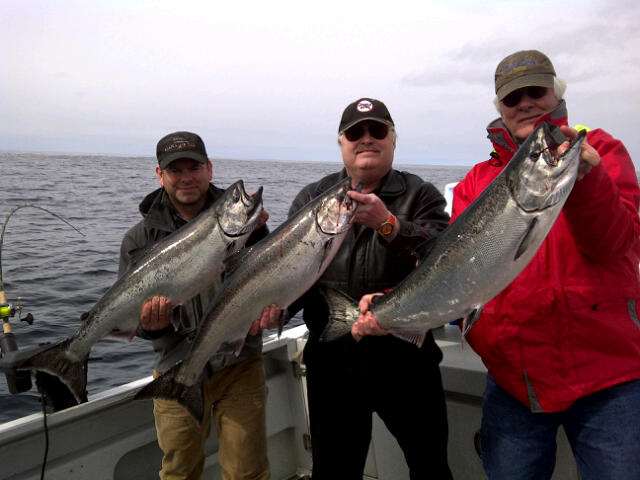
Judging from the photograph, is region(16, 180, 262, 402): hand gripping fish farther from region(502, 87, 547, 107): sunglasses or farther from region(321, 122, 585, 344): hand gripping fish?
region(502, 87, 547, 107): sunglasses

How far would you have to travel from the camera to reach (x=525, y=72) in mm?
2854

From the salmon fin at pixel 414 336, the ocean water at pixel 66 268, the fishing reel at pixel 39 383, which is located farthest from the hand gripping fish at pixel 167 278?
the ocean water at pixel 66 268

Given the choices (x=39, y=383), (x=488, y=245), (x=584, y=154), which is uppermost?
(x=584, y=154)

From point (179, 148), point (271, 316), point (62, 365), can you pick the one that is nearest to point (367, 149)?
point (271, 316)

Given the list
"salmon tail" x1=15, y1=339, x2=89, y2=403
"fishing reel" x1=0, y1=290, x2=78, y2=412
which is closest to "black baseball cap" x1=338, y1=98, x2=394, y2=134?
"salmon tail" x1=15, y1=339, x2=89, y2=403

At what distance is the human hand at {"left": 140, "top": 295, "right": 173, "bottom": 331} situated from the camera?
353 centimetres

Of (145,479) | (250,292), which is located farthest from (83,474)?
(250,292)

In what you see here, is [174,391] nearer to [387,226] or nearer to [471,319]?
[387,226]

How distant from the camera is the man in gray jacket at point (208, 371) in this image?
3943mm

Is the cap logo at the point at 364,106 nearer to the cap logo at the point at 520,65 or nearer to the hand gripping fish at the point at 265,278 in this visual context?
the hand gripping fish at the point at 265,278

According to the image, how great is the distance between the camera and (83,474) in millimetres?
3998

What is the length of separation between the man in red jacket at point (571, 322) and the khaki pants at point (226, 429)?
1.86 m

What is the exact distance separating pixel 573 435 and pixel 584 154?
1573 mm

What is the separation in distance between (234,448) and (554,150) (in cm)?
313
